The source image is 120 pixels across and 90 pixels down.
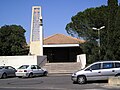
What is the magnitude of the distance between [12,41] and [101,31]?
21.5 meters

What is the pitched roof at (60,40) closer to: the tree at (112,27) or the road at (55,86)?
the tree at (112,27)

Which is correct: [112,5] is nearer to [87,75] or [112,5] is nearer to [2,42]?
[87,75]

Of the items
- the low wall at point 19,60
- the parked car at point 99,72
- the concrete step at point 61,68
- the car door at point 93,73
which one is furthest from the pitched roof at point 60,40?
the car door at point 93,73

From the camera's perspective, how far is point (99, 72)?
829 inches

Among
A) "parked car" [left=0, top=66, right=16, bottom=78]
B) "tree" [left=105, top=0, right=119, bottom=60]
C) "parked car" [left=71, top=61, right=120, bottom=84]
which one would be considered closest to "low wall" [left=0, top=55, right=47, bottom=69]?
"parked car" [left=0, top=66, right=16, bottom=78]

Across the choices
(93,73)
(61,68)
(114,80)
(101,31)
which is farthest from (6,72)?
(101,31)

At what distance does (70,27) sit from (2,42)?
1402cm

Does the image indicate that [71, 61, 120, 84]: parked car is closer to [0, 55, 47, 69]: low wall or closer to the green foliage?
the green foliage

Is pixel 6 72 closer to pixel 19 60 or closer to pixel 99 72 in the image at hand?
pixel 19 60

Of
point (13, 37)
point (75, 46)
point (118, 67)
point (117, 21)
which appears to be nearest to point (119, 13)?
point (117, 21)

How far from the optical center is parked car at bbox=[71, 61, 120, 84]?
2111cm

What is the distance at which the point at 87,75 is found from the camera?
21.2 meters

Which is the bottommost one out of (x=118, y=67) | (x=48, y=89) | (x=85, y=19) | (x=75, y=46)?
(x=48, y=89)

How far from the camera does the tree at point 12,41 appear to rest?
186 feet
